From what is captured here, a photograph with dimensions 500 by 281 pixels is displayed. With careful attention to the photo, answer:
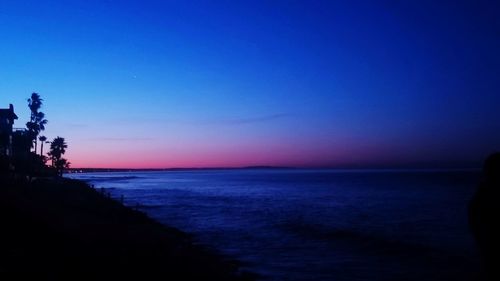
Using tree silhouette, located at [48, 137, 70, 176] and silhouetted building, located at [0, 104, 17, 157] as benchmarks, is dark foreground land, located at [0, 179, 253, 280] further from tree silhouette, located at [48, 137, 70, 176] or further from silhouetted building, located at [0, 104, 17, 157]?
tree silhouette, located at [48, 137, 70, 176]

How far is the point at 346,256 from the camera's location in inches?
948

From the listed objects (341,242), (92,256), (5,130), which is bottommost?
(341,242)

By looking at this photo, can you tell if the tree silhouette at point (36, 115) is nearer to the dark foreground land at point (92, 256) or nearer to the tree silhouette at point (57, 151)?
the tree silhouette at point (57, 151)

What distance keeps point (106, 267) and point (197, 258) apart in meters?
5.66

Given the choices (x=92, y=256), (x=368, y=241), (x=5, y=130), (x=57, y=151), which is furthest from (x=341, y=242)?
(x=57, y=151)

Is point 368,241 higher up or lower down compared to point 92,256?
lower down

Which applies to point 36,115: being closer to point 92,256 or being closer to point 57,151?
point 57,151

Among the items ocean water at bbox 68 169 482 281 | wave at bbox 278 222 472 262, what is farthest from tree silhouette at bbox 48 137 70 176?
wave at bbox 278 222 472 262

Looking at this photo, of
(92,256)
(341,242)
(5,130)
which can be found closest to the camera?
(92,256)

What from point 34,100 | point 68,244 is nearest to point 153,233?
point 68,244

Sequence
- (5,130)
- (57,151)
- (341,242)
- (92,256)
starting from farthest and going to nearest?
1. (57,151)
2. (5,130)
3. (341,242)
4. (92,256)

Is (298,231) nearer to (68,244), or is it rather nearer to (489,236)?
(68,244)

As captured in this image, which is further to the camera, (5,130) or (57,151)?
(57,151)

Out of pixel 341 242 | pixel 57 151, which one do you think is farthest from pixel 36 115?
pixel 341 242
